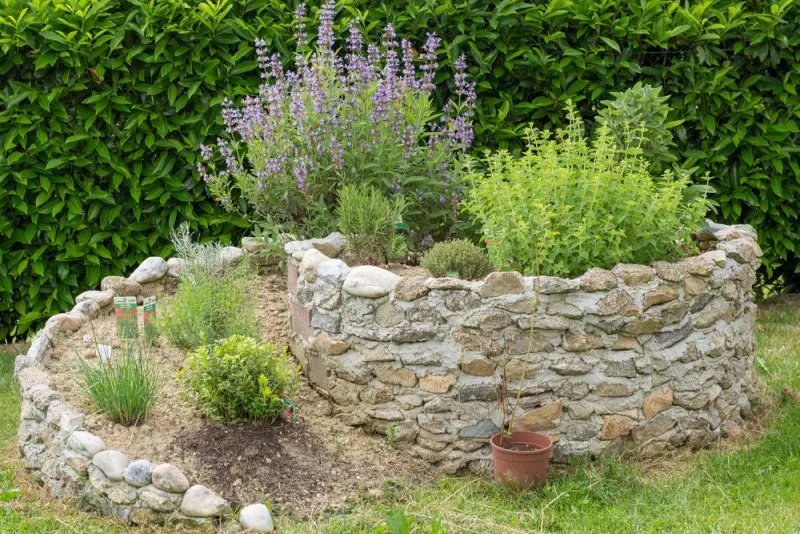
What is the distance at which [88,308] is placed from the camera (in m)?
6.38

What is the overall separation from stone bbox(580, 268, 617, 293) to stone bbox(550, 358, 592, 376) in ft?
1.23

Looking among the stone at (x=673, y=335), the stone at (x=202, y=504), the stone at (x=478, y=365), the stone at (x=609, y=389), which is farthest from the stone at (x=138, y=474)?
the stone at (x=673, y=335)

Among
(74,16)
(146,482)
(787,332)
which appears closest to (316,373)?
(146,482)

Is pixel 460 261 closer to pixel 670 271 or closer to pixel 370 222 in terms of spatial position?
pixel 370 222

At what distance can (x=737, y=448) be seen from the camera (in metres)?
5.43

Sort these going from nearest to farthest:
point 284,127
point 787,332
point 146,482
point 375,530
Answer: point 375,530 → point 146,482 → point 284,127 → point 787,332

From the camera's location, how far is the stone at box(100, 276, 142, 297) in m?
6.66

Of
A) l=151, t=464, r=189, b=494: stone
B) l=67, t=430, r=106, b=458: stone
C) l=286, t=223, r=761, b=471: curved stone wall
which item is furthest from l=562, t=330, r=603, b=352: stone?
l=67, t=430, r=106, b=458: stone

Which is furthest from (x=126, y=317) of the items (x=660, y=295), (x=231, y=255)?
(x=660, y=295)

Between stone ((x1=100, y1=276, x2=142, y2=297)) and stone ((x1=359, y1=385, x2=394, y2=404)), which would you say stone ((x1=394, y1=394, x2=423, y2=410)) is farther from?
stone ((x1=100, y1=276, x2=142, y2=297))

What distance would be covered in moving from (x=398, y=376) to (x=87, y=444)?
1.61 metres

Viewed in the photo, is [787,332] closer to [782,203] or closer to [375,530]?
Result: [782,203]

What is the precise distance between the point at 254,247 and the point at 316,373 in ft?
4.62

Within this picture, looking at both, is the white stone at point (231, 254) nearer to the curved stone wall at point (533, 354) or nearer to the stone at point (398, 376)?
the curved stone wall at point (533, 354)
